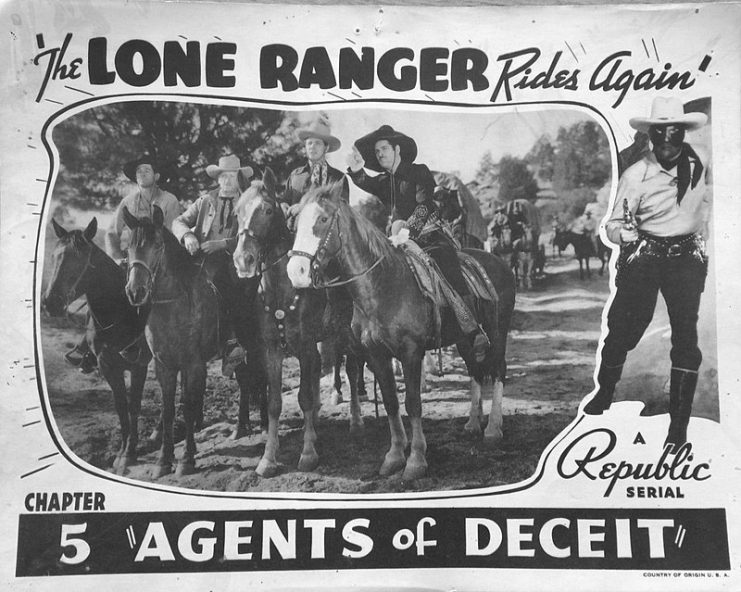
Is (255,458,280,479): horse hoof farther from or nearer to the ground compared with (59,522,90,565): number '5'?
farther from the ground

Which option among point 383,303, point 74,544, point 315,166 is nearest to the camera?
point 74,544

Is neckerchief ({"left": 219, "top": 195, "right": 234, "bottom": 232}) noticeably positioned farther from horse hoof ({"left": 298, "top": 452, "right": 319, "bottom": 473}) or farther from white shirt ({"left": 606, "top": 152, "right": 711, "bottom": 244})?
white shirt ({"left": 606, "top": 152, "right": 711, "bottom": 244})

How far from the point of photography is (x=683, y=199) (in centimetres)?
296

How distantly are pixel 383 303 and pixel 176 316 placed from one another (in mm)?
912

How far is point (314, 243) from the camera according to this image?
2.81 metres

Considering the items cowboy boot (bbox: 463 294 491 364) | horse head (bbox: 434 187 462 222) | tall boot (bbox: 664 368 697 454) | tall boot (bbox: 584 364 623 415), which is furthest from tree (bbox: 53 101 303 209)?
tall boot (bbox: 664 368 697 454)

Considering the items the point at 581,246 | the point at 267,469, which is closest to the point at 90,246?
the point at 267,469

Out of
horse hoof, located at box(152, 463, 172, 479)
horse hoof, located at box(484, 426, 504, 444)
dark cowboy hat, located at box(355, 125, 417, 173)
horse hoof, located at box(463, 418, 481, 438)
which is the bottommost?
horse hoof, located at box(152, 463, 172, 479)

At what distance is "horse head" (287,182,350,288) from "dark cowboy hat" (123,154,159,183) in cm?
72

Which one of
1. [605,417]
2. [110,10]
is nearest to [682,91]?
[605,417]

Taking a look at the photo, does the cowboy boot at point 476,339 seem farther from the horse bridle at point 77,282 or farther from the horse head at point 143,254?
the horse bridle at point 77,282

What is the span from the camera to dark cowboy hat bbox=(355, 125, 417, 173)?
9.73 ft

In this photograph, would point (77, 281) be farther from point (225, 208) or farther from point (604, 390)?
point (604, 390)

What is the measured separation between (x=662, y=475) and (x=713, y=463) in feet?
0.77
